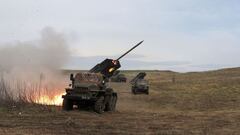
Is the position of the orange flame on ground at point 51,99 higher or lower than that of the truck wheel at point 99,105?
higher

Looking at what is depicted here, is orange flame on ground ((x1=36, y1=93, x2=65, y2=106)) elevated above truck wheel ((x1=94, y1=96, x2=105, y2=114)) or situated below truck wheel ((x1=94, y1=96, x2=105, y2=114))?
above

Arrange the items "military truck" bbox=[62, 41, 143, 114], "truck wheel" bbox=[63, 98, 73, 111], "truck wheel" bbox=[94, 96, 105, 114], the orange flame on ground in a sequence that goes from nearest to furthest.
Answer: "truck wheel" bbox=[94, 96, 105, 114] → "military truck" bbox=[62, 41, 143, 114] → "truck wheel" bbox=[63, 98, 73, 111] → the orange flame on ground

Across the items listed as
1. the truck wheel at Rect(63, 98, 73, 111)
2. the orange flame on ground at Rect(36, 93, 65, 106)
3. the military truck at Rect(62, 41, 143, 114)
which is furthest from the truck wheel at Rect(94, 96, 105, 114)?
the orange flame on ground at Rect(36, 93, 65, 106)

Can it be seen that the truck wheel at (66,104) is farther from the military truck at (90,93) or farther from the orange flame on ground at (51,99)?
the orange flame on ground at (51,99)

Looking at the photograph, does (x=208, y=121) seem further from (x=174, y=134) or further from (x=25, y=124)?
(x=25, y=124)

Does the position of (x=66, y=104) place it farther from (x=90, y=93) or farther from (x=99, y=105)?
(x=99, y=105)

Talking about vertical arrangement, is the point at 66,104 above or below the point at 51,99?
below

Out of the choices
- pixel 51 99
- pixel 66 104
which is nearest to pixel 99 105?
pixel 66 104

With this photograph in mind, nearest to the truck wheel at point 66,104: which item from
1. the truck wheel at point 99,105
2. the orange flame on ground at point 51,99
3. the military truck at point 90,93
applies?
the military truck at point 90,93

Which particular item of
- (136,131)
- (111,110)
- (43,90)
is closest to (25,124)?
(136,131)

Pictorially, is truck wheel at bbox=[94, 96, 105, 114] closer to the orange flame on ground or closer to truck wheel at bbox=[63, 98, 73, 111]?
truck wheel at bbox=[63, 98, 73, 111]

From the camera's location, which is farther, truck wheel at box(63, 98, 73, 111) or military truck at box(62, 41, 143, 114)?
truck wheel at box(63, 98, 73, 111)

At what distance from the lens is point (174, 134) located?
2253 cm

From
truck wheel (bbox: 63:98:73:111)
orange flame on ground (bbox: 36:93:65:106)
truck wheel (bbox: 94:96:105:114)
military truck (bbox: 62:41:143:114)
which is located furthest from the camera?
orange flame on ground (bbox: 36:93:65:106)
